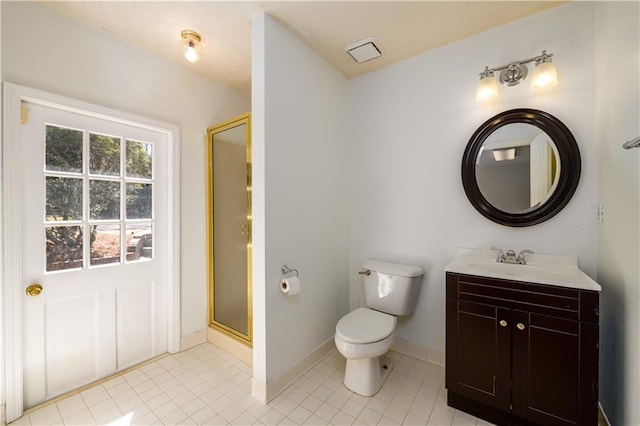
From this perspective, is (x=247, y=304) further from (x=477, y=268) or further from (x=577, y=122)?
(x=577, y=122)

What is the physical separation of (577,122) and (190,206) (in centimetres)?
288

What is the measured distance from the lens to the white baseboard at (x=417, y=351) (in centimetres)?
206

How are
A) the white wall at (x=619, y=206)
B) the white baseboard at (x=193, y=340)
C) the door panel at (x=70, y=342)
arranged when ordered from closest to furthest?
the white wall at (x=619, y=206) → the door panel at (x=70, y=342) → the white baseboard at (x=193, y=340)

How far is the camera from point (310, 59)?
206 centimetres

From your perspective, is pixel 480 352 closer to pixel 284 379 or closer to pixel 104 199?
pixel 284 379

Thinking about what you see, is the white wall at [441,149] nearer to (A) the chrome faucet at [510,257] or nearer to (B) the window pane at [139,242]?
(A) the chrome faucet at [510,257]

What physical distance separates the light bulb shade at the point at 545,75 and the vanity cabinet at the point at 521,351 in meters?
1.21

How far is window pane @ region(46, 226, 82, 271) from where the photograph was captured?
165 centimetres

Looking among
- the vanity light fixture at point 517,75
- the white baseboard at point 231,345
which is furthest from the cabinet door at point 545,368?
the white baseboard at point 231,345

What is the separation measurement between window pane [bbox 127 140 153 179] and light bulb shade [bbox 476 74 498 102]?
2.53 m

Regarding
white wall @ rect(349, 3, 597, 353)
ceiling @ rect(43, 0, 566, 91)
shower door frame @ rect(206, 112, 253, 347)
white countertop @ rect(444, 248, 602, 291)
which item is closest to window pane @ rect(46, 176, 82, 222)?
shower door frame @ rect(206, 112, 253, 347)

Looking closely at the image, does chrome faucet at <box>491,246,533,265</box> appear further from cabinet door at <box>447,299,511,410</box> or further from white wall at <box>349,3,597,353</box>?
cabinet door at <box>447,299,511,410</box>

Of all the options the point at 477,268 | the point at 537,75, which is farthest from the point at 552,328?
the point at 537,75

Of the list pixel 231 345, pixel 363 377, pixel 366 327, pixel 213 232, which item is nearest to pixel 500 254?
pixel 366 327
